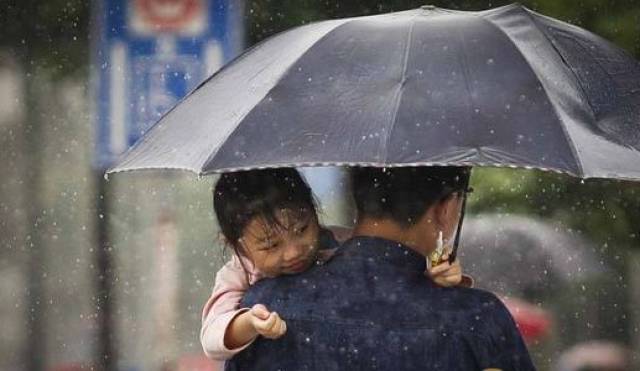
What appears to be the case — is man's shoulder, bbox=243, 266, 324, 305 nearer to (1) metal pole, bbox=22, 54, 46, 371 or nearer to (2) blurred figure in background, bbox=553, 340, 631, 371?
(2) blurred figure in background, bbox=553, 340, 631, 371

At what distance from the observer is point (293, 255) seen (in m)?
4.61

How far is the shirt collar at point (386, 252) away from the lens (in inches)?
176

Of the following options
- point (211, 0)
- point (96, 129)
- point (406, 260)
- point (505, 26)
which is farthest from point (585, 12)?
point (406, 260)

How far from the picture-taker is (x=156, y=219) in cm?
1175

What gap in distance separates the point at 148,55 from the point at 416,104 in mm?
5123

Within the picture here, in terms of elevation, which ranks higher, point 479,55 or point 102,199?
point 479,55

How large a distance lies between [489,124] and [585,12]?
5407mm

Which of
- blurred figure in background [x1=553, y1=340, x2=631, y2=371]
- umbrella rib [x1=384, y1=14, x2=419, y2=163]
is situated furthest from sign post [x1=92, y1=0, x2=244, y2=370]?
umbrella rib [x1=384, y1=14, x2=419, y2=163]

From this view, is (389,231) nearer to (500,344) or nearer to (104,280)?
(500,344)

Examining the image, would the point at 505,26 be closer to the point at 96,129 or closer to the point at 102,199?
the point at 96,129

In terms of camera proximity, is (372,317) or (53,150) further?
(53,150)

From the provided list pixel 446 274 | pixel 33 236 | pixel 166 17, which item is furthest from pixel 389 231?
pixel 33 236

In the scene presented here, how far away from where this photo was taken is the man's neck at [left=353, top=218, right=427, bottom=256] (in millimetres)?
4492

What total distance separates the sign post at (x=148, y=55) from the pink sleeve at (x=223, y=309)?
472cm
